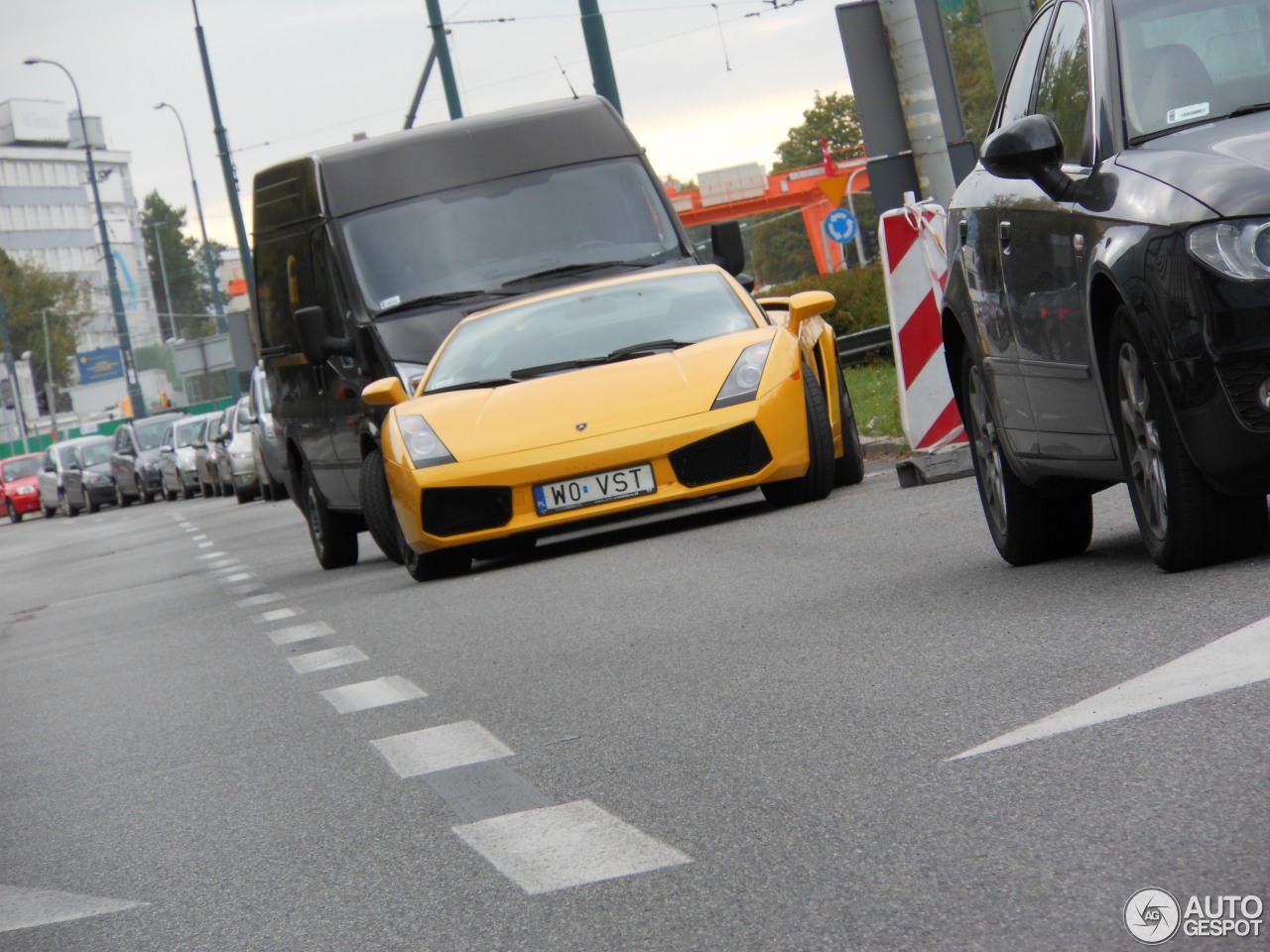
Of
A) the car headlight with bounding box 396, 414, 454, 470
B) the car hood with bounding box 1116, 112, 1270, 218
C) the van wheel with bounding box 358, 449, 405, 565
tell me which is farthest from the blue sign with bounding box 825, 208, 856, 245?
the car hood with bounding box 1116, 112, 1270, 218

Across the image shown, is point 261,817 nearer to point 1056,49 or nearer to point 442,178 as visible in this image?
point 1056,49

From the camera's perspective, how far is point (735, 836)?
14.3ft

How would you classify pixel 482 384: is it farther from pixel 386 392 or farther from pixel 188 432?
pixel 188 432

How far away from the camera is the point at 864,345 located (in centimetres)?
2750

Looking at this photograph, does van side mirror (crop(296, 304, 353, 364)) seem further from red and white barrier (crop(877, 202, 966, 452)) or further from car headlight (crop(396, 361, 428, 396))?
red and white barrier (crop(877, 202, 966, 452))

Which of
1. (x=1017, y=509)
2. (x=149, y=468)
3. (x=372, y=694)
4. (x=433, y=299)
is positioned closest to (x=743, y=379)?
(x=433, y=299)

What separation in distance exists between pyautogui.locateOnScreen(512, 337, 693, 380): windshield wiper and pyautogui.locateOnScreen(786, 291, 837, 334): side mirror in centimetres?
60

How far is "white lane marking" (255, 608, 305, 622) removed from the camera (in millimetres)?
11914

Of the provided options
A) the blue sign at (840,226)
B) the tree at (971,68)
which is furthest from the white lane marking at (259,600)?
the tree at (971,68)

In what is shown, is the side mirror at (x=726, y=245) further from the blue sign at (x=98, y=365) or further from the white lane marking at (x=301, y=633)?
the blue sign at (x=98, y=365)

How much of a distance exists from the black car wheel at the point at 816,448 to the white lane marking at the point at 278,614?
8.53ft

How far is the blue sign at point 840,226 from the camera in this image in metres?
42.3

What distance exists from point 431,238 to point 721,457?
3.74 m

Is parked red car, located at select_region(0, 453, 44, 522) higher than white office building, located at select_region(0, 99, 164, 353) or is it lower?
lower
